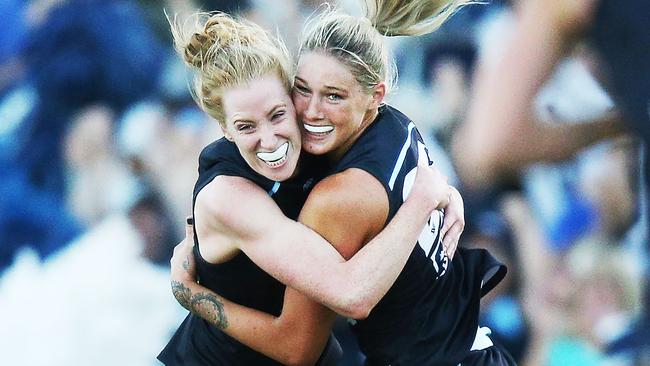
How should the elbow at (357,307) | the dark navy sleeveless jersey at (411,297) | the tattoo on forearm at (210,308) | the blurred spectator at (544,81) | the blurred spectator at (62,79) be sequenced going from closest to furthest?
the elbow at (357,307) → the dark navy sleeveless jersey at (411,297) → the tattoo on forearm at (210,308) → the blurred spectator at (544,81) → the blurred spectator at (62,79)

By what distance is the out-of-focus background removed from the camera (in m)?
5.14

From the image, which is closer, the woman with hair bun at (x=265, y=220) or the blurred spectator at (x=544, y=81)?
the woman with hair bun at (x=265, y=220)

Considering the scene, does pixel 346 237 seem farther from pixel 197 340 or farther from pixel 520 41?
pixel 520 41

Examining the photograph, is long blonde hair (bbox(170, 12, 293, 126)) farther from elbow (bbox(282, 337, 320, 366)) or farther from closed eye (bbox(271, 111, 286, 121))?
elbow (bbox(282, 337, 320, 366))

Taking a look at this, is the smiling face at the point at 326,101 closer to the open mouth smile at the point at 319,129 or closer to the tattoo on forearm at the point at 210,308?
the open mouth smile at the point at 319,129

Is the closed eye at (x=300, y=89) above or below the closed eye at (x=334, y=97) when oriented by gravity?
above

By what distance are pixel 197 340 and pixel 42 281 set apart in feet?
6.26

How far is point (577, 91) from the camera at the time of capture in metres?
5.14

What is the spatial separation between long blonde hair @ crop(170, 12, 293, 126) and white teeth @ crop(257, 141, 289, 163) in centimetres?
18

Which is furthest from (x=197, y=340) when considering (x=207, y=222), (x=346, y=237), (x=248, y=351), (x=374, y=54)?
(x=374, y=54)

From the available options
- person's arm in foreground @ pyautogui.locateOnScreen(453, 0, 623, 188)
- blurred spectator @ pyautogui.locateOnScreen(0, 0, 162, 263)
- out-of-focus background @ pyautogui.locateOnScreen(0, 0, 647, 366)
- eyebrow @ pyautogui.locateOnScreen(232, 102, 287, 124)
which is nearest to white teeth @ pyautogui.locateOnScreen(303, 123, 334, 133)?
eyebrow @ pyautogui.locateOnScreen(232, 102, 287, 124)

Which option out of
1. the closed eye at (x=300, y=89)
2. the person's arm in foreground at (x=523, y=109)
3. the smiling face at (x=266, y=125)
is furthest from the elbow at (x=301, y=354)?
the person's arm in foreground at (x=523, y=109)

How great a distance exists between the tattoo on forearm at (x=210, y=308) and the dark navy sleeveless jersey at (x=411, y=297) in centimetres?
42

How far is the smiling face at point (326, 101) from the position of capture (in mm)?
3174
